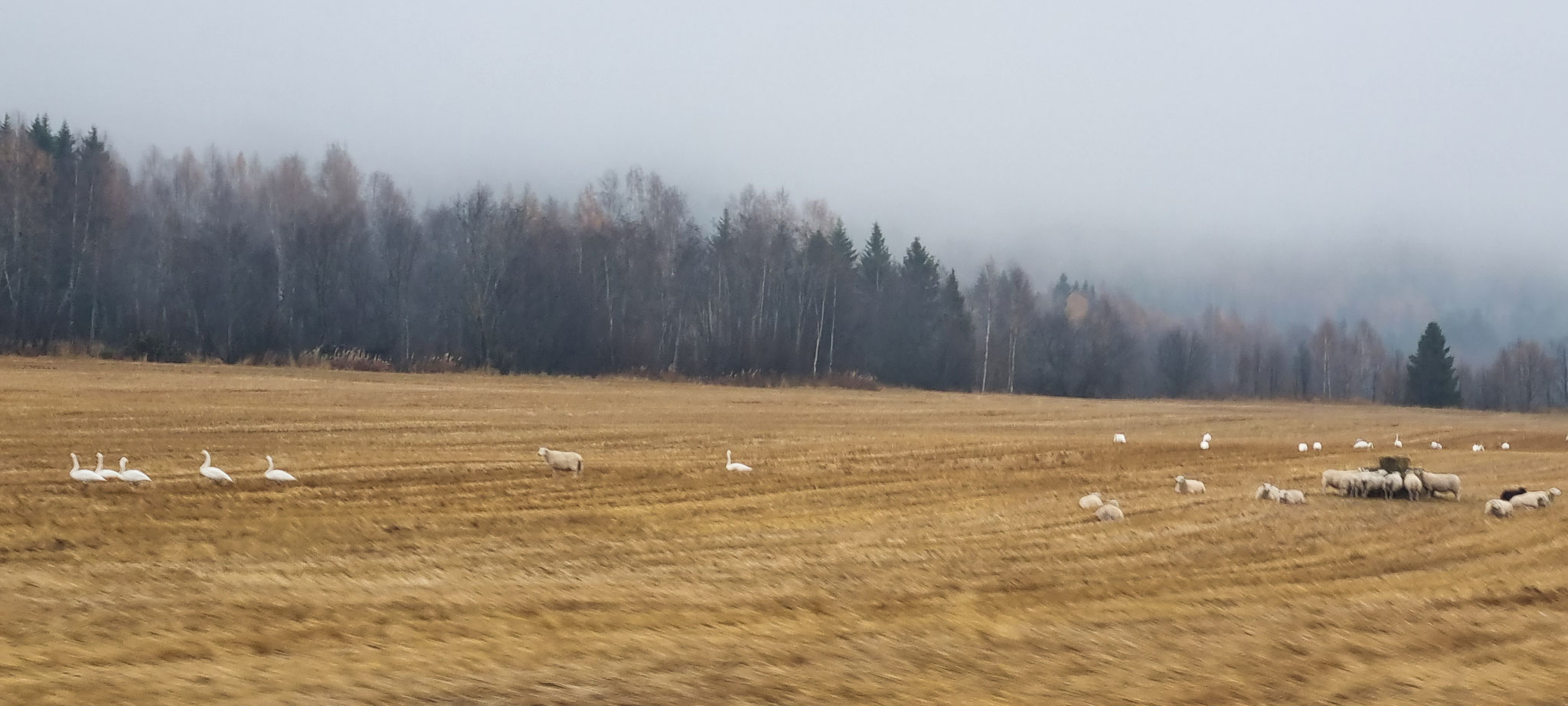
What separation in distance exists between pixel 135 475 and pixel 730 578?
9.73m

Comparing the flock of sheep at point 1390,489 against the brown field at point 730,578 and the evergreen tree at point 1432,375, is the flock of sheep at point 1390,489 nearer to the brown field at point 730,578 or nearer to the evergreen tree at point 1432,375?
the brown field at point 730,578

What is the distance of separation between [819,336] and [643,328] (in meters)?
12.4

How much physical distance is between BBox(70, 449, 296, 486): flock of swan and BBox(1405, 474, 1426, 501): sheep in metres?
17.5

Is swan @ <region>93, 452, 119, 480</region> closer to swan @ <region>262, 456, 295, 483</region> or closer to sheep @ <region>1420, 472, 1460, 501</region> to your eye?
swan @ <region>262, 456, 295, 483</region>

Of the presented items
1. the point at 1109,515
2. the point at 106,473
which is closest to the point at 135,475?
the point at 106,473

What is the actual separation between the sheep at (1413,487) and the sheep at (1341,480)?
0.80 meters

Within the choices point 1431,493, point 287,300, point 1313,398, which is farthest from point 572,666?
Answer: point 1313,398

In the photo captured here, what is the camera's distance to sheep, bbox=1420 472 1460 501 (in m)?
19.7

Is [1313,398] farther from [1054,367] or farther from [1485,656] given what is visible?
[1485,656]

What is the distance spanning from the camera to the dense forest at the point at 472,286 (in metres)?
63.0

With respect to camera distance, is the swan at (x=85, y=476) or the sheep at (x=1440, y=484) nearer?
the swan at (x=85, y=476)

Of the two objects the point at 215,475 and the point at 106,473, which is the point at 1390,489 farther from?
the point at 106,473

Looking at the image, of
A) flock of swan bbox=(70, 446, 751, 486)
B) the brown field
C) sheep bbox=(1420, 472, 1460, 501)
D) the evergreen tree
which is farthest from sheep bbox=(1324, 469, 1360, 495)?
the evergreen tree

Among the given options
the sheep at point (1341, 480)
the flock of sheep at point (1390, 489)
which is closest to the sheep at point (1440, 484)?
the flock of sheep at point (1390, 489)
